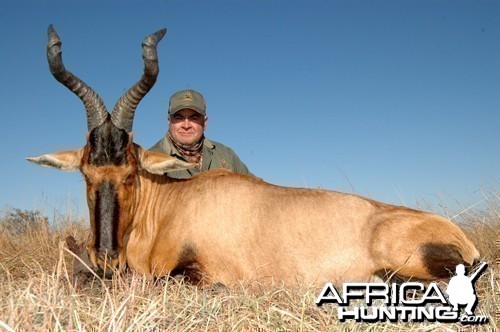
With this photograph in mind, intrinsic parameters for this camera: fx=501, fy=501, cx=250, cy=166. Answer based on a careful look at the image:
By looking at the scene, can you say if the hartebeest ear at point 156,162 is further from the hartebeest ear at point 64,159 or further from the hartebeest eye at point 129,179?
the hartebeest ear at point 64,159

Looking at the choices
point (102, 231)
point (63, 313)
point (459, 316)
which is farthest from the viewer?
point (102, 231)

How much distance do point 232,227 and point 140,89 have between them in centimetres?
203

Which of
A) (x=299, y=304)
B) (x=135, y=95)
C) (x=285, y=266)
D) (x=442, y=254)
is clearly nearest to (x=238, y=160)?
(x=135, y=95)

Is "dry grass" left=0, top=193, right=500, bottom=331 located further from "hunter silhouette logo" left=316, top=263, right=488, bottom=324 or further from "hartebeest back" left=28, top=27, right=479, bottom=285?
"hartebeest back" left=28, top=27, right=479, bottom=285

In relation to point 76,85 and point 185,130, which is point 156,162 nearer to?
point 76,85

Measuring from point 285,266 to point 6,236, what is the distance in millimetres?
6802

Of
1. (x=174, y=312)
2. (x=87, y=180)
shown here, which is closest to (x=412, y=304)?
(x=174, y=312)

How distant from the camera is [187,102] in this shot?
27.2 ft

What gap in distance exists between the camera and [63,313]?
3.39 meters

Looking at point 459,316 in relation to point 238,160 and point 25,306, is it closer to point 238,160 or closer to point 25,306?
point 25,306

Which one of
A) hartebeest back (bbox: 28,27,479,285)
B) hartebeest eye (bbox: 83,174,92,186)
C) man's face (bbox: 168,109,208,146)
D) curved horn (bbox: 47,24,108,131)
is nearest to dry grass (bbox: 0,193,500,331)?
hartebeest back (bbox: 28,27,479,285)

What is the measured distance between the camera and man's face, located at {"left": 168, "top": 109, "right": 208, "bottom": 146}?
27.8ft

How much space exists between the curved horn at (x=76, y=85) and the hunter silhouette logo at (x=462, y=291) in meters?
4.04

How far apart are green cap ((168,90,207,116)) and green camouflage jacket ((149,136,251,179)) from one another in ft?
1.98
